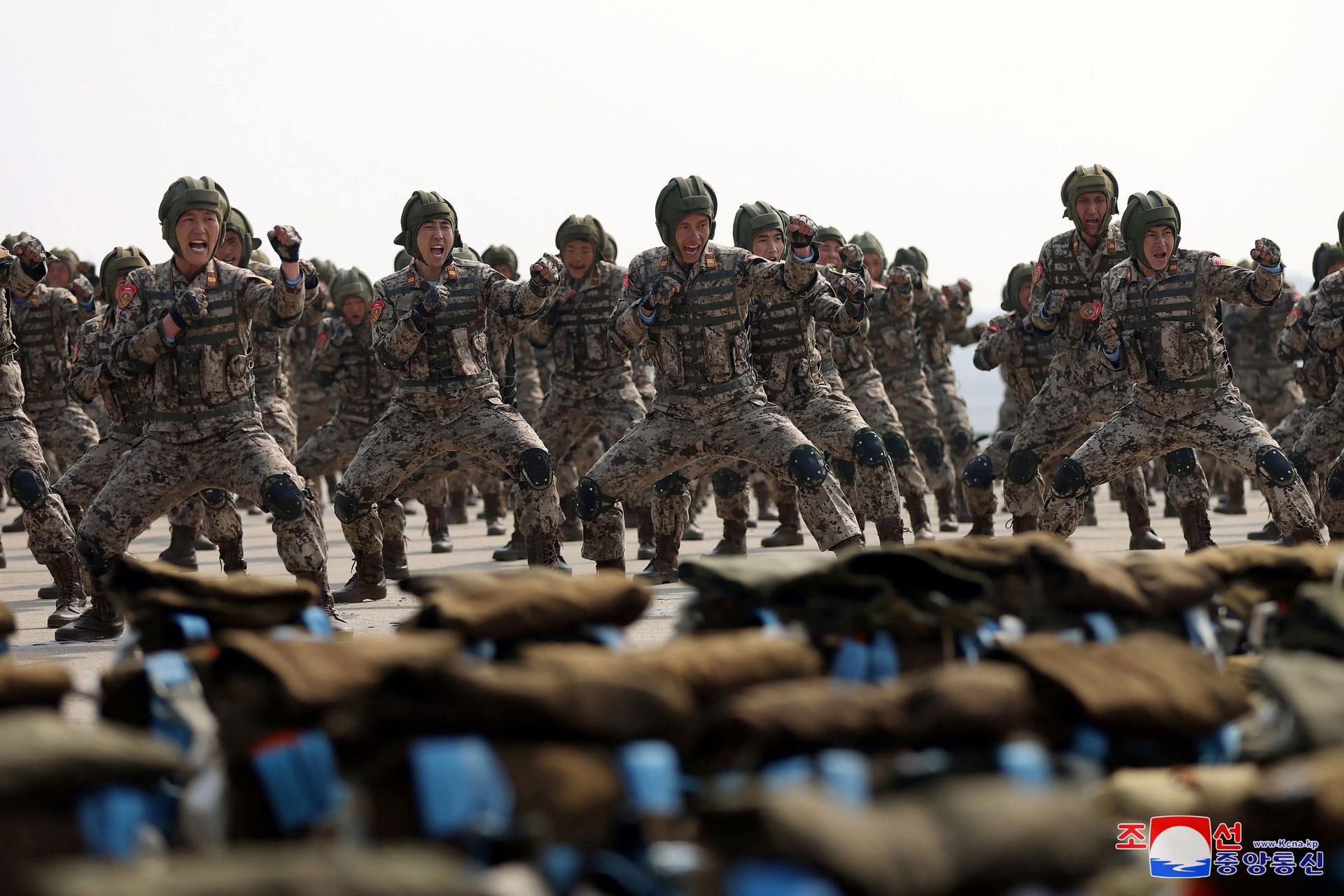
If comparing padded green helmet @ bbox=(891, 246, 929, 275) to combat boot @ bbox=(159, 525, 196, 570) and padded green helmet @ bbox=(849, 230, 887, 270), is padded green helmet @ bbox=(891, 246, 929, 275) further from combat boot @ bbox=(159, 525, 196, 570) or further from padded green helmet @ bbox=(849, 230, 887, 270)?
combat boot @ bbox=(159, 525, 196, 570)

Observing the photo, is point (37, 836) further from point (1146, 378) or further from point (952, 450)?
point (952, 450)

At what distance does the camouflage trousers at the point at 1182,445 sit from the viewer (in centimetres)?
919

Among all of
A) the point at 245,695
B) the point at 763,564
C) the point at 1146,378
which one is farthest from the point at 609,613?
the point at 1146,378

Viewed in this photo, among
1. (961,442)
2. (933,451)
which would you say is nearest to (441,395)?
(933,451)

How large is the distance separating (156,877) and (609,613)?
150cm

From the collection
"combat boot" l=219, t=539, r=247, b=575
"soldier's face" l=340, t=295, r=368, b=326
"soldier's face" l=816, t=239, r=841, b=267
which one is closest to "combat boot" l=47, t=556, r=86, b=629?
"combat boot" l=219, t=539, r=247, b=575

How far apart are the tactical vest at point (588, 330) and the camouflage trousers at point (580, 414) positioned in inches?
6.8

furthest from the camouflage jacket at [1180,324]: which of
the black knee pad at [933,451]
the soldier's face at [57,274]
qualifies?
the soldier's face at [57,274]

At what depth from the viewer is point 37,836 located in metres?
2.64

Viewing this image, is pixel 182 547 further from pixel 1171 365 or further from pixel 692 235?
pixel 1171 365

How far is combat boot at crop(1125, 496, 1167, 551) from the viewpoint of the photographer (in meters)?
12.0

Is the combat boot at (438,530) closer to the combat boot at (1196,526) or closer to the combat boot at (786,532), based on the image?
the combat boot at (786,532)

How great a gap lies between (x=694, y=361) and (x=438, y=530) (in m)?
5.46

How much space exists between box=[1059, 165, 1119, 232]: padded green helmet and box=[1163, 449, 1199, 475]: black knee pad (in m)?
1.62
